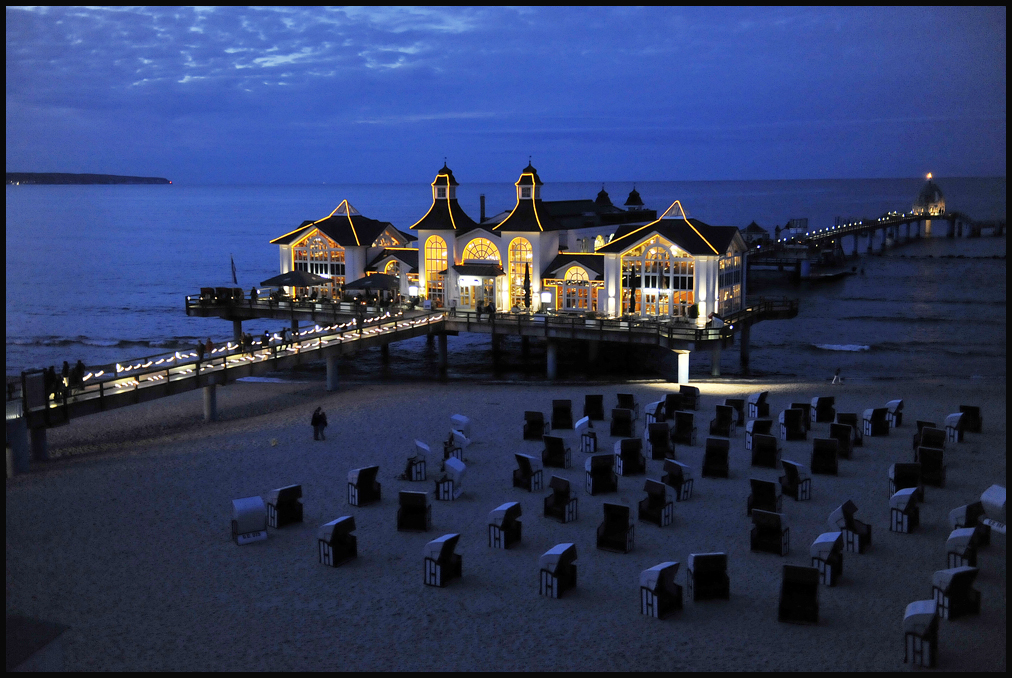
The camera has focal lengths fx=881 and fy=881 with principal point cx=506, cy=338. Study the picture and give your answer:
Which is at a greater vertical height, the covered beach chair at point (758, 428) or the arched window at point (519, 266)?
the arched window at point (519, 266)

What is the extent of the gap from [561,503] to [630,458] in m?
3.21

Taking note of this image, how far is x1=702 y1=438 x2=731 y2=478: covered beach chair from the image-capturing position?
18.2 m

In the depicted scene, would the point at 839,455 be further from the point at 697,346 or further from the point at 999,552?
the point at 697,346

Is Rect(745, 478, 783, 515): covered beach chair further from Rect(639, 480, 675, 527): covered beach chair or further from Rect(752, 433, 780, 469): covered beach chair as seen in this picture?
Rect(752, 433, 780, 469): covered beach chair

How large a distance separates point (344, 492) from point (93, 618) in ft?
19.3

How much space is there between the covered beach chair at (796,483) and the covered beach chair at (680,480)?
1838 millimetres

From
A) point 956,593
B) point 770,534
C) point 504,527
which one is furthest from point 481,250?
point 956,593

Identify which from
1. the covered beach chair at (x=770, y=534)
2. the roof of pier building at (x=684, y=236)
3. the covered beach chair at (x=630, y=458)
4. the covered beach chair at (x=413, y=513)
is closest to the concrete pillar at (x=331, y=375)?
the roof of pier building at (x=684, y=236)

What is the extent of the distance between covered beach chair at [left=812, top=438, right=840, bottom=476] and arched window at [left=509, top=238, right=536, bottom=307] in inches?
712

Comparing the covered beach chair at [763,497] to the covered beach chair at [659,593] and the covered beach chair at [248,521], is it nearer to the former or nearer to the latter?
→ the covered beach chair at [659,593]

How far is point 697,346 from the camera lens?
97.9 feet

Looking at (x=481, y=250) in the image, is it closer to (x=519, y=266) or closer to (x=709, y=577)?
(x=519, y=266)

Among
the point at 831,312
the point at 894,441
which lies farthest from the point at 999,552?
the point at 831,312

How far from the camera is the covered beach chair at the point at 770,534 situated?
14164 mm
